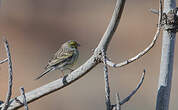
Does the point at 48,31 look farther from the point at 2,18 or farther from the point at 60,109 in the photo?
the point at 60,109

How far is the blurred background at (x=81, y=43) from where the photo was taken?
1281 centimetres

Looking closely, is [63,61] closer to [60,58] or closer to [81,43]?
[60,58]

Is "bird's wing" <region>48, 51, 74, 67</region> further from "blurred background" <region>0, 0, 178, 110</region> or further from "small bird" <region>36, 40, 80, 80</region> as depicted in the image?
"blurred background" <region>0, 0, 178, 110</region>

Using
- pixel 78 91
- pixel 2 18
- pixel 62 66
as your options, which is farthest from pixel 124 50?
pixel 62 66

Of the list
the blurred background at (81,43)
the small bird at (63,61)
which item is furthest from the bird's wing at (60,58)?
the blurred background at (81,43)

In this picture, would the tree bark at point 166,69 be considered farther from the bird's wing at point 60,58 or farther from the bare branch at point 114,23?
the bird's wing at point 60,58

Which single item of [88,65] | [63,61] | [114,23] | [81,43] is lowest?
[81,43]

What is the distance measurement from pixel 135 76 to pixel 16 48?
12.7 feet

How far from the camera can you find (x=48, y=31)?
Result: 52.7 ft

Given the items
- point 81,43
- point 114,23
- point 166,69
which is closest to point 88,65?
point 114,23

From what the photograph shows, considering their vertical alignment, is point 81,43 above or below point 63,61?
below

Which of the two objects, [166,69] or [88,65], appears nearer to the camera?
[166,69]

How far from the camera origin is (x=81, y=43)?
14828 millimetres

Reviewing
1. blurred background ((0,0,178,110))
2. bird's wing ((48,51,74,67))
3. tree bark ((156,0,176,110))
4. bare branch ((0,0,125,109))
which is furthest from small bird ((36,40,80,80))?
blurred background ((0,0,178,110))
